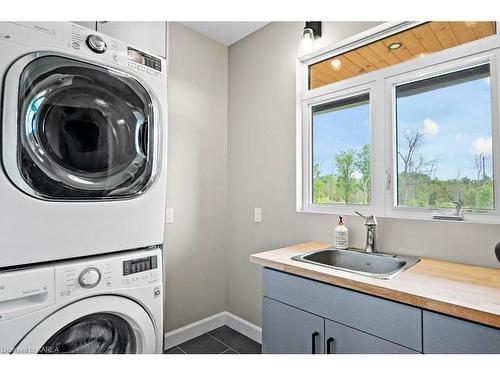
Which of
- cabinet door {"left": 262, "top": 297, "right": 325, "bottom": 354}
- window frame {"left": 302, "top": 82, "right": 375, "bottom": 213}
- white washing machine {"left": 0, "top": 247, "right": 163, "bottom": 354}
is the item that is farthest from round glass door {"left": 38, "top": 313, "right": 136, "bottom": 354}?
window frame {"left": 302, "top": 82, "right": 375, "bottom": 213}

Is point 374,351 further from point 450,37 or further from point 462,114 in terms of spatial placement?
point 450,37

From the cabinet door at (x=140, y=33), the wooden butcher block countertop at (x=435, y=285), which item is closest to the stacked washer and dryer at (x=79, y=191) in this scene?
the cabinet door at (x=140, y=33)

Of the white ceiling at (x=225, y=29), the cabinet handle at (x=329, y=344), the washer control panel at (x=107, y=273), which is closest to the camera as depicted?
the washer control panel at (x=107, y=273)

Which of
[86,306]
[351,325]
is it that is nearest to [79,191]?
[86,306]

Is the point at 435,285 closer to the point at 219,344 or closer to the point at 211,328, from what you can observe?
the point at 219,344

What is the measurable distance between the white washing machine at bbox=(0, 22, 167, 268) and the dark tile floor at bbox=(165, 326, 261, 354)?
1173mm

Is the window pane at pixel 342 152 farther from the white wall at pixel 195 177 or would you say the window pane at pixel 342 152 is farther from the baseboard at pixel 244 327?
the baseboard at pixel 244 327

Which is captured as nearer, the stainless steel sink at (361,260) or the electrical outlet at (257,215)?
the stainless steel sink at (361,260)

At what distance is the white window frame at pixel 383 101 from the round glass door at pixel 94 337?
4.46 feet

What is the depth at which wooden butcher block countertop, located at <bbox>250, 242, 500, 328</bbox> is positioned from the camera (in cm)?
96

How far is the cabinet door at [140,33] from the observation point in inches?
58.3

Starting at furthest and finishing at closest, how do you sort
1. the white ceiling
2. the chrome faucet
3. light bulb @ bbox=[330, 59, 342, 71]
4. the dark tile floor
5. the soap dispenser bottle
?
the white ceiling, the dark tile floor, light bulb @ bbox=[330, 59, 342, 71], the soap dispenser bottle, the chrome faucet

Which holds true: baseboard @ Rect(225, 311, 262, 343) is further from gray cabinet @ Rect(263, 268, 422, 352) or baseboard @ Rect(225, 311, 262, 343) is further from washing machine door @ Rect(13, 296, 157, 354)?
washing machine door @ Rect(13, 296, 157, 354)
